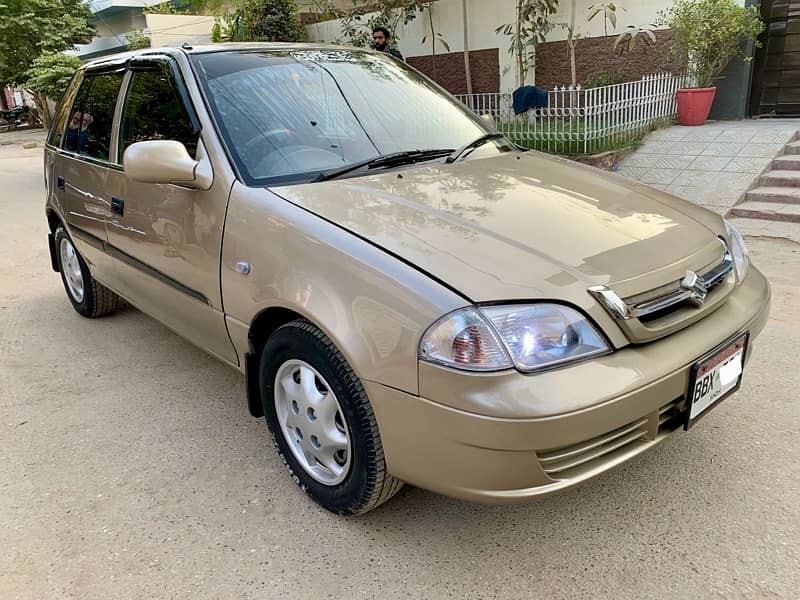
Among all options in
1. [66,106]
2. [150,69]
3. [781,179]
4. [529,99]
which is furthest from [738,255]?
[529,99]

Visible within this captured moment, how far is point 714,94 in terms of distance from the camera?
9078mm

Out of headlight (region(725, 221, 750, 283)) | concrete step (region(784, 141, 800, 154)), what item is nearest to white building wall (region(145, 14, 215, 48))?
concrete step (region(784, 141, 800, 154))

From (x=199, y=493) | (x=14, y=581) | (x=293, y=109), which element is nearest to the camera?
(x=14, y=581)

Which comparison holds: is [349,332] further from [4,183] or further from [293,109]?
[4,183]

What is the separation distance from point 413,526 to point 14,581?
1.34 metres

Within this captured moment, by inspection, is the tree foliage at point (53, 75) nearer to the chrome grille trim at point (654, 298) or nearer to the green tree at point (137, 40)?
the green tree at point (137, 40)

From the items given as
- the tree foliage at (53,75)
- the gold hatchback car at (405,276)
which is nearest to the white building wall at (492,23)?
the tree foliage at (53,75)

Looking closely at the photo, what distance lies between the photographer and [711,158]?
7523 mm

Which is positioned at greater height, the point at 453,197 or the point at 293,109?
the point at 293,109

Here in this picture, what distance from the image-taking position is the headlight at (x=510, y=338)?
1.81 meters

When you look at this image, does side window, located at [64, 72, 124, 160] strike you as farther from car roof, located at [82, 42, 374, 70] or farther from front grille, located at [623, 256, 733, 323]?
front grille, located at [623, 256, 733, 323]

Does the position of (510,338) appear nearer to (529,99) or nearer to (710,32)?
(529,99)

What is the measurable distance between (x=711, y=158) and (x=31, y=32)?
80.7 ft

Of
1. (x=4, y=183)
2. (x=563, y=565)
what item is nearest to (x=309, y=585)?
(x=563, y=565)
